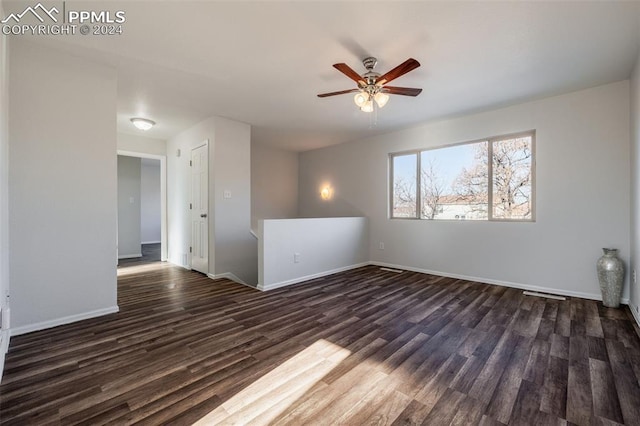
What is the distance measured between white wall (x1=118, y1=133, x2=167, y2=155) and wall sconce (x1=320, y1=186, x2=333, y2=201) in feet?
11.6

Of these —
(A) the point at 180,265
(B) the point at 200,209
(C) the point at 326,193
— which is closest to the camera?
(B) the point at 200,209

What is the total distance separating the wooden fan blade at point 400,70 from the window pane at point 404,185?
107 inches

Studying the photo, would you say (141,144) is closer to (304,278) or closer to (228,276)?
(228,276)

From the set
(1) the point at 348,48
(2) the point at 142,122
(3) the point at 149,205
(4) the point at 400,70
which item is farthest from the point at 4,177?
(3) the point at 149,205

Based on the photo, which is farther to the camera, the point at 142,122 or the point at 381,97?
the point at 142,122

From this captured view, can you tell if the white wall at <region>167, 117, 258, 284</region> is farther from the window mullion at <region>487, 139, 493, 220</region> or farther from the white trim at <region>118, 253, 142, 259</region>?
the window mullion at <region>487, 139, 493, 220</region>

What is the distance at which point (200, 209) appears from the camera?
4.80 m

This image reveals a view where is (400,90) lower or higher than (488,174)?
higher

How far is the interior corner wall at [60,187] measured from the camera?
2404mm

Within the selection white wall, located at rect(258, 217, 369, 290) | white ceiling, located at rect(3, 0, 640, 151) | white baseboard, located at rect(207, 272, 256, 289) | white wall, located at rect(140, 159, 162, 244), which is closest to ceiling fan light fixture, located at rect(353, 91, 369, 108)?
white ceiling, located at rect(3, 0, 640, 151)

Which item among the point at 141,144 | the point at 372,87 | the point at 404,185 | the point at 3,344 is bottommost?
the point at 3,344

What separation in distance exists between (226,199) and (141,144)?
8.17 ft

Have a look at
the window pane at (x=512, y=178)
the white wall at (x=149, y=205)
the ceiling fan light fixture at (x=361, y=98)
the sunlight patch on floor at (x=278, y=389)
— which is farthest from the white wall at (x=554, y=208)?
the white wall at (x=149, y=205)

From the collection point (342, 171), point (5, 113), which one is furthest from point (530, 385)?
point (342, 171)
